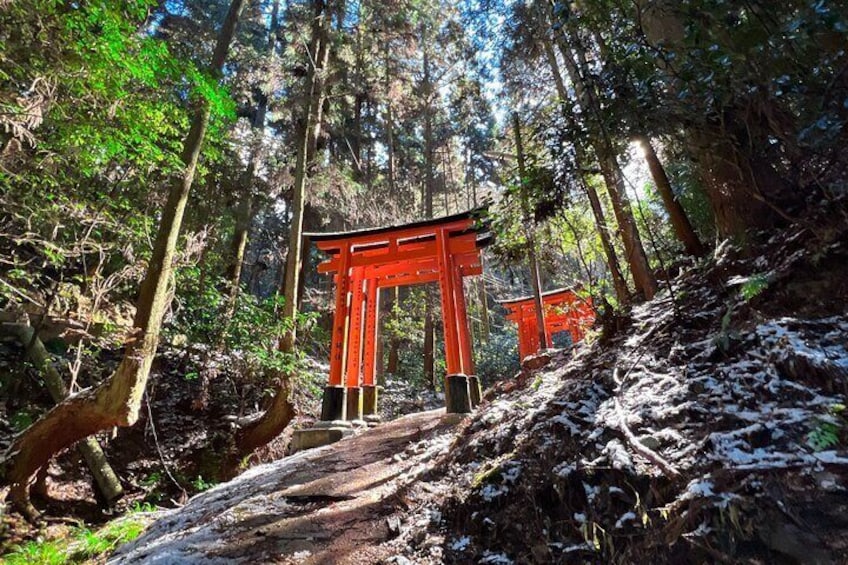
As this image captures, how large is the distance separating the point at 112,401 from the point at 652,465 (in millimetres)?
5471

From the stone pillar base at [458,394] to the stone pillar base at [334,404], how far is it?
221 centimetres

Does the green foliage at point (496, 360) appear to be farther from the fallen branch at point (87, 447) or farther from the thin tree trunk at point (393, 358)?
the fallen branch at point (87, 447)

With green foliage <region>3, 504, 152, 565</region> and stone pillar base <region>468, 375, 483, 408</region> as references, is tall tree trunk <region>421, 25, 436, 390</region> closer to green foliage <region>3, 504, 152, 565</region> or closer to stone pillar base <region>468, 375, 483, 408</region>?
stone pillar base <region>468, 375, 483, 408</region>

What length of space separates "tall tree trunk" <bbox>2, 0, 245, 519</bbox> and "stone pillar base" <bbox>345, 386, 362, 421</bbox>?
3.65m

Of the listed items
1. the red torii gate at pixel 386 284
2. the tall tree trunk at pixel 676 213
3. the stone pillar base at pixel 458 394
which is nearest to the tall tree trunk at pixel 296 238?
the red torii gate at pixel 386 284

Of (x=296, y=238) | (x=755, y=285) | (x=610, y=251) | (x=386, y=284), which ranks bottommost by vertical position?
(x=755, y=285)

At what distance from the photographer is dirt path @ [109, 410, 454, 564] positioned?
2703 mm

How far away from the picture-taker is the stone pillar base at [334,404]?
7605 millimetres

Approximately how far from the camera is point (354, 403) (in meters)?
8.05

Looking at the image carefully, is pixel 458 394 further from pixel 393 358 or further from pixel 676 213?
pixel 393 358

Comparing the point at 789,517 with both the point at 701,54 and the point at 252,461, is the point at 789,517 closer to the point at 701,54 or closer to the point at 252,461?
the point at 701,54

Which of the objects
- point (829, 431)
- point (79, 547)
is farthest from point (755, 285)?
point (79, 547)

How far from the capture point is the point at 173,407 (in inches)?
342

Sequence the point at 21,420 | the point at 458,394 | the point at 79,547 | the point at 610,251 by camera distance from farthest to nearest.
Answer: the point at 21,420 < the point at 458,394 < the point at 610,251 < the point at 79,547
